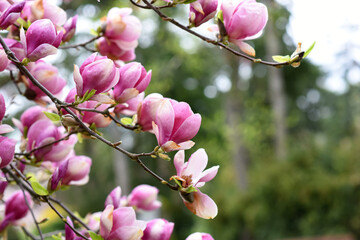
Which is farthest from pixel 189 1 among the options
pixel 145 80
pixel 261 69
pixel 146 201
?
→ pixel 261 69

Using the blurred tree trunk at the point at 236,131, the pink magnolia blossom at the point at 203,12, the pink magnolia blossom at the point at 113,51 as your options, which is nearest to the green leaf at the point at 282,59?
the pink magnolia blossom at the point at 203,12

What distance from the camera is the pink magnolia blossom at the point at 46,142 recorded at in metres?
0.76

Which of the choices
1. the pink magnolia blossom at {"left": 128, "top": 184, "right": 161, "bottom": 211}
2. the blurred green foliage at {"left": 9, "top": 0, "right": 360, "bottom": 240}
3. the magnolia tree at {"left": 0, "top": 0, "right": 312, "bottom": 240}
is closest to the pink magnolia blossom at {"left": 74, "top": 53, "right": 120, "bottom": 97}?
the magnolia tree at {"left": 0, "top": 0, "right": 312, "bottom": 240}

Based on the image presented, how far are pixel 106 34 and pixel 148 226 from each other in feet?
1.29

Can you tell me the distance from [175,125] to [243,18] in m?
0.20

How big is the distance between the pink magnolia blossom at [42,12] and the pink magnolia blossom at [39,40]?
154 mm

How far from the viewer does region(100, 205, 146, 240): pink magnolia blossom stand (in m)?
0.56

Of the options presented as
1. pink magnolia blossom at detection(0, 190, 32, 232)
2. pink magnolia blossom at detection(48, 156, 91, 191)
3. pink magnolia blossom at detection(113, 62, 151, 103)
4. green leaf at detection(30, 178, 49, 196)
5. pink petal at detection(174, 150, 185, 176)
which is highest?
pink magnolia blossom at detection(113, 62, 151, 103)

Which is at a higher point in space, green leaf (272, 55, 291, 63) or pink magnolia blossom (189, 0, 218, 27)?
pink magnolia blossom (189, 0, 218, 27)

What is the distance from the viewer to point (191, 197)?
56 centimetres

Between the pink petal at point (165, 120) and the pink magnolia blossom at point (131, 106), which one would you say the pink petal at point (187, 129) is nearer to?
the pink petal at point (165, 120)

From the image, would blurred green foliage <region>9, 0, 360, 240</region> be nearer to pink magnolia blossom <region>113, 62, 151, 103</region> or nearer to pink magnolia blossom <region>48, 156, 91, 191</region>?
pink magnolia blossom <region>48, 156, 91, 191</region>

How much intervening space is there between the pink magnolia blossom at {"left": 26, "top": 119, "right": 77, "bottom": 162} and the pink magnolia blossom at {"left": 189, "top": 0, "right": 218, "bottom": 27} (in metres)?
0.33

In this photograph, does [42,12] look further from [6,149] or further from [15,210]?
[15,210]
